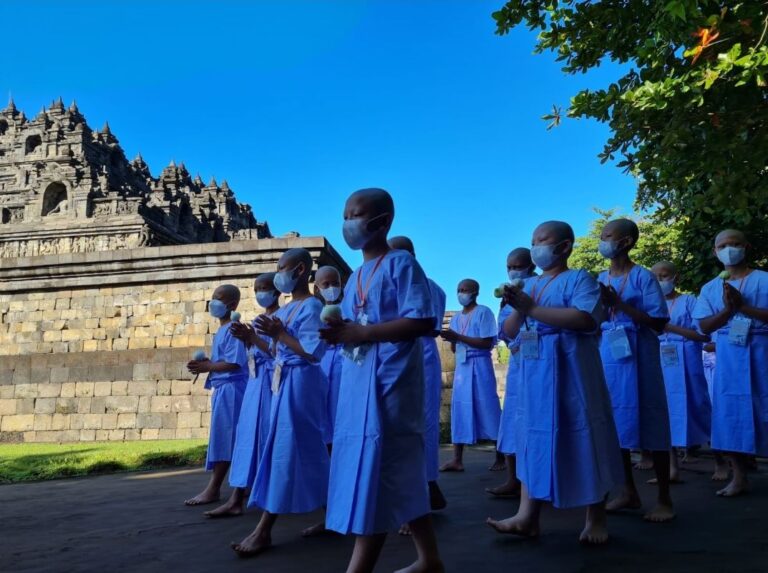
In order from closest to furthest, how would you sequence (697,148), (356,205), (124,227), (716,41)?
(356,205), (716,41), (697,148), (124,227)

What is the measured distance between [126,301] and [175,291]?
100 centimetres

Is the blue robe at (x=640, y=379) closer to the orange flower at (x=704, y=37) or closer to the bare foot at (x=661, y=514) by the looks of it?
the bare foot at (x=661, y=514)

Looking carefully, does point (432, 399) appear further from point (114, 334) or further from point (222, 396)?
point (114, 334)

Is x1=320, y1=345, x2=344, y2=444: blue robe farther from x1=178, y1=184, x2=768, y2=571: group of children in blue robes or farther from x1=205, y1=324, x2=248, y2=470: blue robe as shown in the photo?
x1=205, y1=324, x2=248, y2=470: blue robe

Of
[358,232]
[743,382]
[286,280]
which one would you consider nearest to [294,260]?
[286,280]

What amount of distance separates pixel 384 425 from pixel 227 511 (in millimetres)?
2585

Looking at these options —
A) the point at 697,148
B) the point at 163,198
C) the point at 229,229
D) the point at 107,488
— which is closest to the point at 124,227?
the point at 163,198

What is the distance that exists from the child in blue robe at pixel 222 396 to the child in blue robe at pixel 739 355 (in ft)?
13.0

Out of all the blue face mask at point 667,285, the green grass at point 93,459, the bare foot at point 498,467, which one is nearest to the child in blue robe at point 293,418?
the bare foot at point 498,467

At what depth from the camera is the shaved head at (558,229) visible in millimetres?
3977

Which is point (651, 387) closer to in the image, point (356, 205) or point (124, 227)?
point (356, 205)

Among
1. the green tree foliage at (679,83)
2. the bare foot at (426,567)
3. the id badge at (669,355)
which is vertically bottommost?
the bare foot at (426,567)

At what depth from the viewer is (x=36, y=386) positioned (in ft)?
39.8

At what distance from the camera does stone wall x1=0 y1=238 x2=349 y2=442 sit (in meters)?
11.7
